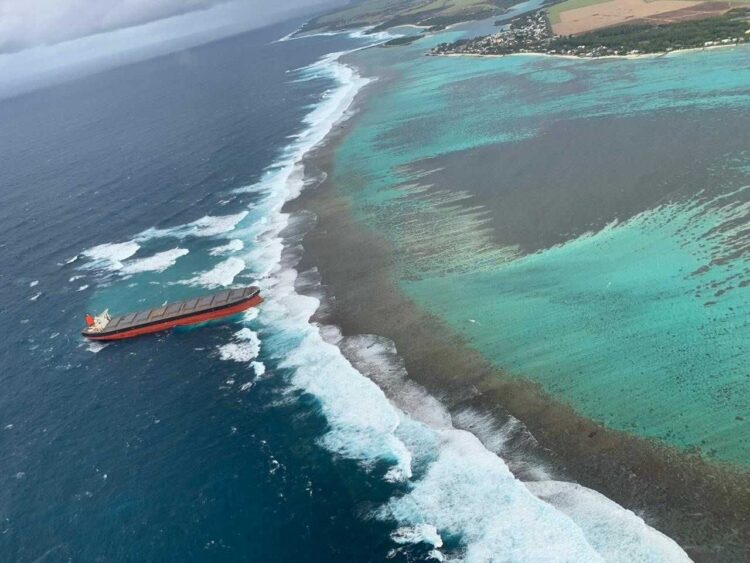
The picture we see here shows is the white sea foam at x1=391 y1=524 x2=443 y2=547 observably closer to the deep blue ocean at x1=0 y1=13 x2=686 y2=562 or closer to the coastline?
the deep blue ocean at x1=0 y1=13 x2=686 y2=562

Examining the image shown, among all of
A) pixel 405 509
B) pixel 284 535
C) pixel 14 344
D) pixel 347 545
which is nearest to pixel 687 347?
pixel 405 509

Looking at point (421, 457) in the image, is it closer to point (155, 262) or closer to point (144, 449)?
point (144, 449)

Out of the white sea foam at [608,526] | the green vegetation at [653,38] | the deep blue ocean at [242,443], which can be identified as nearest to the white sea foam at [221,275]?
the deep blue ocean at [242,443]

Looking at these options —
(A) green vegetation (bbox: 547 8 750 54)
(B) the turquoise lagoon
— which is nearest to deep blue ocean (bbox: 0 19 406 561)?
(B) the turquoise lagoon

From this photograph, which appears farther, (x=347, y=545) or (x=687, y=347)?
(x=687, y=347)

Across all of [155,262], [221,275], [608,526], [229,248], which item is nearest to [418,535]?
[608,526]

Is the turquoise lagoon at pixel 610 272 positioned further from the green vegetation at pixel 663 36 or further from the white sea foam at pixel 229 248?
the green vegetation at pixel 663 36

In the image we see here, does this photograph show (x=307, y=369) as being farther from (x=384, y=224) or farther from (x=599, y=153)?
(x=599, y=153)
